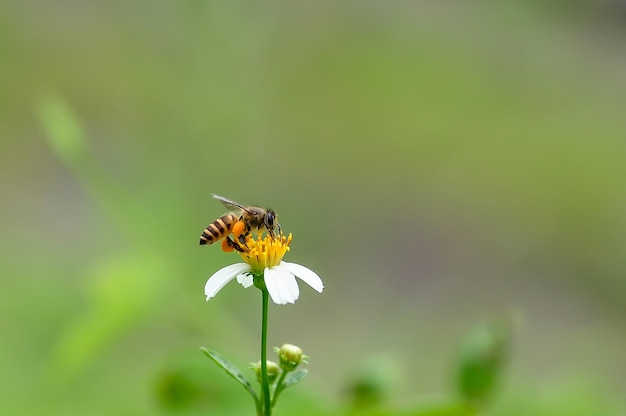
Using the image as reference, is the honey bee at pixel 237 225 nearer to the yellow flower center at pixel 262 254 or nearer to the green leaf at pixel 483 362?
the yellow flower center at pixel 262 254

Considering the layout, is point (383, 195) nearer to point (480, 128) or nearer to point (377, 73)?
point (480, 128)

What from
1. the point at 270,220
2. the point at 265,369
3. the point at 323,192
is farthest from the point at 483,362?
the point at 323,192

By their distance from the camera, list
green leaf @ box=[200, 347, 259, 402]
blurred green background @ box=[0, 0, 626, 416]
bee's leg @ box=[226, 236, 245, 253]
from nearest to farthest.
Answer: green leaf @ box=[200, 347, 259, 402] → bee's leg @ box=[226, 236, 245, 253] → blurred green background @ box=[0, 0, 626, 416]

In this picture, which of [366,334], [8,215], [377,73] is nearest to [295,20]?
[377,73]

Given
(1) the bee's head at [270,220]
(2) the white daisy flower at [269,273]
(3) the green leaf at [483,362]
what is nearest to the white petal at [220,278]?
(2) the white daisy flower at [269,273]

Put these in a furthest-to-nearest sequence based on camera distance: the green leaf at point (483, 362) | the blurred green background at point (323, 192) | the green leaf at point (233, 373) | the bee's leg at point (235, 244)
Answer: the blurred green background at point (323, 192), the green leaf at point (483, 362), the bee's leg at point (235, 244), the green leaf at point (233, 373)

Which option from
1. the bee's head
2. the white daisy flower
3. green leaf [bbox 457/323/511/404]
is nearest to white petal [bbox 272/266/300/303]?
the white daisy flower

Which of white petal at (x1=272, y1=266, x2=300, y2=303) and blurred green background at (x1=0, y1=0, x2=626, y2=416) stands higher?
blurred green background at (x1=0, y1=0, x2=626, y2=416)

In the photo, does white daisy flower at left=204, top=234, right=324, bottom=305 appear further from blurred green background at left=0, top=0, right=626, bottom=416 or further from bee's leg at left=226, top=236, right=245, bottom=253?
blurred green background at left=0, top=0, right=626, bottom=416
